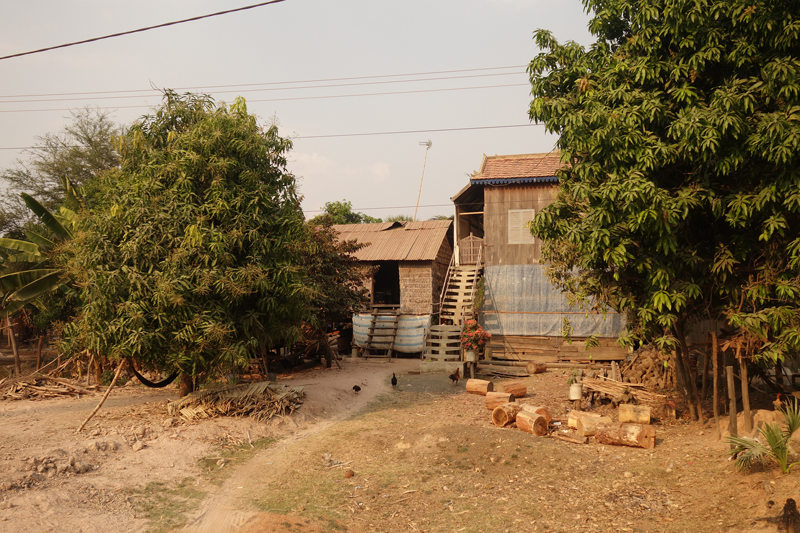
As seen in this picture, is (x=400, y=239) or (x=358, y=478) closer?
(x=358, y=478)

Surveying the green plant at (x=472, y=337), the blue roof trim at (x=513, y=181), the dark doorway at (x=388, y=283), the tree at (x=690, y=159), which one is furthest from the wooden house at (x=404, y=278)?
the tree at (x=690, y=159)

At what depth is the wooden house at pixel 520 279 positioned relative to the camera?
20328 millimetres

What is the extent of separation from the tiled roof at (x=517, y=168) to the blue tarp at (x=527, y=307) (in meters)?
3.74

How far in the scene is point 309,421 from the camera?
41.8 feet

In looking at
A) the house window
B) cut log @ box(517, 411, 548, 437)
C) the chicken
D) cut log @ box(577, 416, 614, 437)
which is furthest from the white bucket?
the house window

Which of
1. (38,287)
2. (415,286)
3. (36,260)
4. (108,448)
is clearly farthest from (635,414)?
(36,260)

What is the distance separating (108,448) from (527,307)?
15.7 metres

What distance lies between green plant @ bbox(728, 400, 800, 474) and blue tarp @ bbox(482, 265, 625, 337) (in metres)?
12.0

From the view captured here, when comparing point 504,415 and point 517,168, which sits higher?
point 517,168

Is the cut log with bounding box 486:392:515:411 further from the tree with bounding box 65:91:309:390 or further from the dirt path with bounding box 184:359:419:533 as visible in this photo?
the tree with bounding box 65:91:309:390

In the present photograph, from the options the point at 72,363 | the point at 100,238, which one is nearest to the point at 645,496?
the point at 100,238

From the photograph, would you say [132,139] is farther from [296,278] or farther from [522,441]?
[522,441]

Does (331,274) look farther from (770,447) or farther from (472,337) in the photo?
(770,447)

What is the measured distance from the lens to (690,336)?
1808cm
